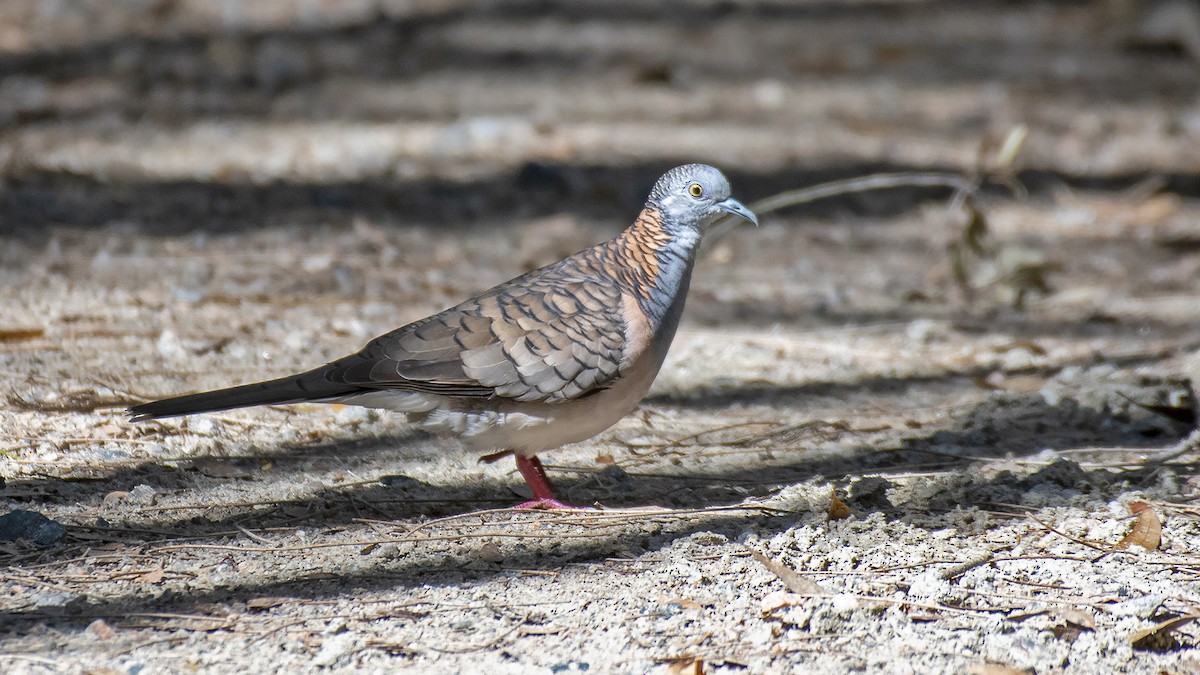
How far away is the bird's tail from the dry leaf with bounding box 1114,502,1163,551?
2.17 m

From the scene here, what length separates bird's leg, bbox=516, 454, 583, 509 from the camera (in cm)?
377

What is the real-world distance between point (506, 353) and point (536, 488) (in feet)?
1.50

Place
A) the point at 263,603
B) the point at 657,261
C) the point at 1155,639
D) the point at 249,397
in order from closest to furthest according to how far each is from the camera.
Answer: the point at 1155,639 < the point at 263,603 < the point at 249,397 < the point at 657,261

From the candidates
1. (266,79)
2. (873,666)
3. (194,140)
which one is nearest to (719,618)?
(873,666)

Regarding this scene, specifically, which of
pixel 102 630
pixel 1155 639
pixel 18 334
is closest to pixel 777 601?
pixel 1155 639

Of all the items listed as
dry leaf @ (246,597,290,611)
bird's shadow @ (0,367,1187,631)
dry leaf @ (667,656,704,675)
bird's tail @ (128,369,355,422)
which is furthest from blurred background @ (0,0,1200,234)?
dry leaf @ (667,656,704,675)

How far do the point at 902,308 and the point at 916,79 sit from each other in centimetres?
391

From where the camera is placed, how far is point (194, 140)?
24.3 feet

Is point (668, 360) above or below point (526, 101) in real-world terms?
below

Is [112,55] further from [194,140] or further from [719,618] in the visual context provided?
[719,618]

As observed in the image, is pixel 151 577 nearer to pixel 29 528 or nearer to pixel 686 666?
pixel 29 528

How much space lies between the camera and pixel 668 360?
17.4ft

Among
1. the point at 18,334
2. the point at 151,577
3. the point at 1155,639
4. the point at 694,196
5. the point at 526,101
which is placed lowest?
the point at 1155,639

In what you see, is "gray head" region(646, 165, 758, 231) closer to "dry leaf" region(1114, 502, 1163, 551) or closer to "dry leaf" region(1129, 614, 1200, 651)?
"dry leaf" region(1114, 502, 1163, 551)
